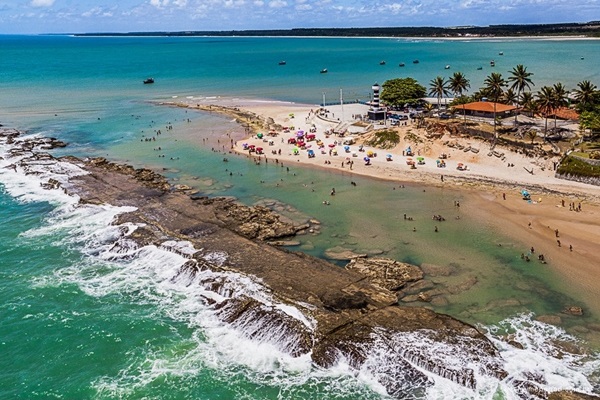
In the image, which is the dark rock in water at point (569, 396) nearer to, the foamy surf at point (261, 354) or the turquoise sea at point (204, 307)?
the foamy surf at point (261, 354)

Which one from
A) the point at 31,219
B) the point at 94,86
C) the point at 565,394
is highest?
the point at 94,86

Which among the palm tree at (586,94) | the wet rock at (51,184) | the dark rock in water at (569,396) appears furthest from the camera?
the palm tree at (586,94)

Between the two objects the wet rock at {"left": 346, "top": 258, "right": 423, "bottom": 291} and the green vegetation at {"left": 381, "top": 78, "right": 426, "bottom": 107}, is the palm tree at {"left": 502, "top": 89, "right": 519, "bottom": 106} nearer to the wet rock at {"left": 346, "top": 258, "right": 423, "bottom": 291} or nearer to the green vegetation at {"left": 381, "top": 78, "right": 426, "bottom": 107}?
the green vegetation at {"left": 381, "top": 78, "right": 426, "bottom": 107}

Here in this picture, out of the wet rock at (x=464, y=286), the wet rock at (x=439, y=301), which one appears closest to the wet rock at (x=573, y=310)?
the wet rock at (x=464, y=286)

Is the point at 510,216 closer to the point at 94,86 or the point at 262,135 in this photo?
the point at 262,135

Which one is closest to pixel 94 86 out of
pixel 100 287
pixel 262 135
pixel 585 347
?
pixel 262 135

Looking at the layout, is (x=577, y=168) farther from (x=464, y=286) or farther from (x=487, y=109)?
(x=464, y=286)

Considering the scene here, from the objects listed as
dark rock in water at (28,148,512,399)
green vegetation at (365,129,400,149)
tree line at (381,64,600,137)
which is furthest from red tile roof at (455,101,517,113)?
dark rock in water at (28,148,512,399)

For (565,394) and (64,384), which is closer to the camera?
(565,394)
